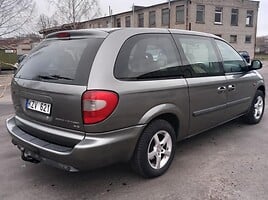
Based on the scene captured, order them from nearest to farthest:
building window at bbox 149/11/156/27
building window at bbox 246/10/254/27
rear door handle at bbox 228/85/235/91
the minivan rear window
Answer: the minivan rear window
rear door handle at bbox 228/85/235/91
building window at bbox 246/10/254/27
building window at bbox 149/11/156/27

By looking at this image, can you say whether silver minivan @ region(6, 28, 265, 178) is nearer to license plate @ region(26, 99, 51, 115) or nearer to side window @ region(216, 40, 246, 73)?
license plate @ region(26, 99, 51, 115)

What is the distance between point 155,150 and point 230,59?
2.24 m

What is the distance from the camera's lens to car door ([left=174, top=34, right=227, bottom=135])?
12.1 feet

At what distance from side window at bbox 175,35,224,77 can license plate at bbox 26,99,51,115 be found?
1.78 meters

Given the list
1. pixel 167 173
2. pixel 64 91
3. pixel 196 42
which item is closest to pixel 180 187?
pixel 167 173

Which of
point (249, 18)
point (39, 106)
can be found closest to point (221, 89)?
point (39, 106)

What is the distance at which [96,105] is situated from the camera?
2682 millimetres

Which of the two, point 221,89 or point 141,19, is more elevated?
point 141,19

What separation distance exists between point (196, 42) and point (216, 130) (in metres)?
1.88

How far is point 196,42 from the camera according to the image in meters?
4.04

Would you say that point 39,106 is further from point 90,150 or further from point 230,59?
point 230,59

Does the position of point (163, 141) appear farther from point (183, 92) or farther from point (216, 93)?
point (216, 93)

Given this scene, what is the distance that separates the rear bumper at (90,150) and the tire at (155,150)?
0.48 feet

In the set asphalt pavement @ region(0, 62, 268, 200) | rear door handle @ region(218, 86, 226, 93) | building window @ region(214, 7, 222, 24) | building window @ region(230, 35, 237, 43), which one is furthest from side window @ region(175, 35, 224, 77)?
building window @ region(230, 35, 237, 43)
